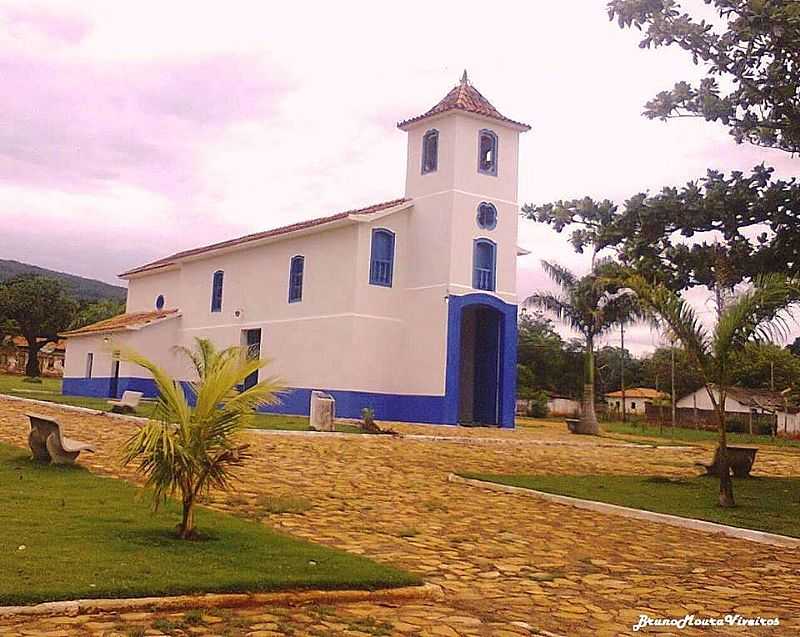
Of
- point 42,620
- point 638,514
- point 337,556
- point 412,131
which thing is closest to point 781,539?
point 638,514

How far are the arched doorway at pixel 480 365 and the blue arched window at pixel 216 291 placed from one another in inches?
348

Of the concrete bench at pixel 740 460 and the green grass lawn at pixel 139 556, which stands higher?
the concrete bench at pixel 740 460

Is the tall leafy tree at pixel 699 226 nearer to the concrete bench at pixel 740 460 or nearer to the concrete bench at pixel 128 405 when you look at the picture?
the concrete bench at pixel 740 460

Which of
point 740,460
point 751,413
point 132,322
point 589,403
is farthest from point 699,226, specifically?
point 751,413

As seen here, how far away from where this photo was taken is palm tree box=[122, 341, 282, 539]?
6.20m

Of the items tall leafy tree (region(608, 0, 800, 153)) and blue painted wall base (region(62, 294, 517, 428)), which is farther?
blue painted wall base (region(62, 294, 517, 428))

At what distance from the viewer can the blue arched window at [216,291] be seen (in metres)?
29.1

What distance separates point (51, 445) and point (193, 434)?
14.6 ft

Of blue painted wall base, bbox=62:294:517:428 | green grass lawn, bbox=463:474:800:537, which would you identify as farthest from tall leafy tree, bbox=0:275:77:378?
green grass lawn, bbox=463:474:800:537

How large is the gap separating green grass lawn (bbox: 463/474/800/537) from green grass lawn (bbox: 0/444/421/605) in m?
4.67

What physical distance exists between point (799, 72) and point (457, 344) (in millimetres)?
13539

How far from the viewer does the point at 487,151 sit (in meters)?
24.2

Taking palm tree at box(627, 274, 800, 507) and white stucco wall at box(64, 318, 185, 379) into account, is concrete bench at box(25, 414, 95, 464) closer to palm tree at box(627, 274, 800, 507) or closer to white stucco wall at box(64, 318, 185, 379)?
palm tree at box(627, 274, 800, 507)

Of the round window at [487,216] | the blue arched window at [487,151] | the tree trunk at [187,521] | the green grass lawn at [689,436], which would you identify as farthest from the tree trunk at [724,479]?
the green grass lawn at [689,436]
